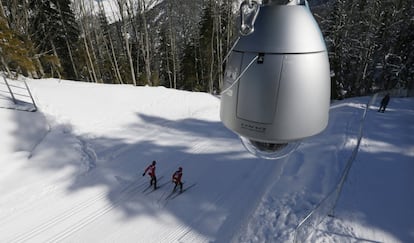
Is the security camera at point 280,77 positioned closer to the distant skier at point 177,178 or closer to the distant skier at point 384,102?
the distant skier at point 177,178

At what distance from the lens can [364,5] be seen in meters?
21.3

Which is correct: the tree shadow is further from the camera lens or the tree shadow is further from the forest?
the forest

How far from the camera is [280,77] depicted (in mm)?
1391

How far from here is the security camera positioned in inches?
54.8

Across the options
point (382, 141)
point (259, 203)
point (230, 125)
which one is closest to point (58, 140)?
point (259, 203)

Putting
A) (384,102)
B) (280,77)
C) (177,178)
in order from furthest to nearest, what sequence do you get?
(384,102) → (177,178) → (280,77)

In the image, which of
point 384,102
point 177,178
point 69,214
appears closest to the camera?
point 69,214

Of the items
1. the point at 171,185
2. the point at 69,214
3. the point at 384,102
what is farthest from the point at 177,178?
the point at 384,102

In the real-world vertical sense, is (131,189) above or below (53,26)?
below

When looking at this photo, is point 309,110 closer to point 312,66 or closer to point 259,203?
point 312,66

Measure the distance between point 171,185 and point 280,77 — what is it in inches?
270

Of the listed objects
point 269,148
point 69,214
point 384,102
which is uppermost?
point 269,148

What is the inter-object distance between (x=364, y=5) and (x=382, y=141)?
17777 mm

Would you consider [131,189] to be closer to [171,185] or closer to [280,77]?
[171,185]
